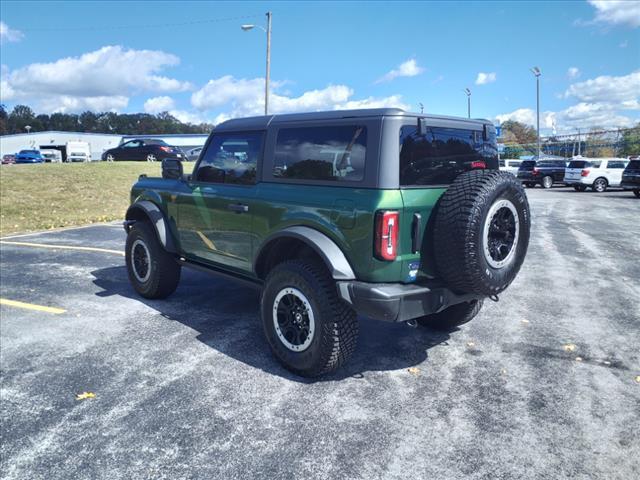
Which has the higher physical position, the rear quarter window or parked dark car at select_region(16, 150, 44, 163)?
parked dark car at select_region(16, 150, 44, 163)

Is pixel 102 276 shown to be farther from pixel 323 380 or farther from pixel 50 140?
pixel 50 140

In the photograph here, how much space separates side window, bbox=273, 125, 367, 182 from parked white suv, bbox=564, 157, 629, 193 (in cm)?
2397

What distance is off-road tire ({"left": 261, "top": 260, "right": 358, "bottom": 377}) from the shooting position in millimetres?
3611

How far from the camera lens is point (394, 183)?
3.42 m

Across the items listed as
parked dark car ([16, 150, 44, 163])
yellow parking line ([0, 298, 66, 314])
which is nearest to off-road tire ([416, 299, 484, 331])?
yellow parking line ([0, 298, 66, 314])

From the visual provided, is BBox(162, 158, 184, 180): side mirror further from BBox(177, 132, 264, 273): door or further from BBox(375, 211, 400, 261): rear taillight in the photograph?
BBox(375, 211, 400, 261): rear taillight

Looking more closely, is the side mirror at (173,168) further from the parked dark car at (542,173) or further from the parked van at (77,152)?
the parked van at (77,152)

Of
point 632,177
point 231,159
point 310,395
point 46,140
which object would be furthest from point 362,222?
point 46,140

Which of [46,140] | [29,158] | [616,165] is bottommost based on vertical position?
[616,165]

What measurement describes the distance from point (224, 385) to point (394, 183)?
194cm

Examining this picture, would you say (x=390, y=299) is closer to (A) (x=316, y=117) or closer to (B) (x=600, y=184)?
(A) (x=316, y=117)

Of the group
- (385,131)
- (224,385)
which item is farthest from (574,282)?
(224,385)

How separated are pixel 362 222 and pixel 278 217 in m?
0.90

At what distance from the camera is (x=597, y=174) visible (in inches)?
958
